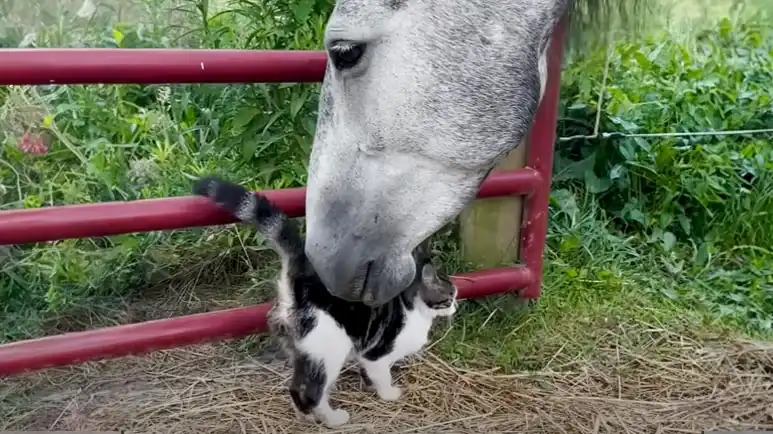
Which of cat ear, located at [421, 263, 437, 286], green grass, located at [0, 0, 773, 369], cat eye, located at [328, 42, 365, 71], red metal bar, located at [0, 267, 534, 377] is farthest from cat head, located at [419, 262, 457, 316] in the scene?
cat eye, located at [328, 42, 365, 71]

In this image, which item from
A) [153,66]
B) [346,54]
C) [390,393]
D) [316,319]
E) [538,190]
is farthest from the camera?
[538,190]

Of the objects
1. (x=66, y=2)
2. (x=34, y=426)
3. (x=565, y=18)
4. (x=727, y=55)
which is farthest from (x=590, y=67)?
(x=66, y=2)

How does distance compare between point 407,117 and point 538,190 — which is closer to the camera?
point 407,117

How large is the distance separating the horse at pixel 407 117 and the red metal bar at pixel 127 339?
632mm

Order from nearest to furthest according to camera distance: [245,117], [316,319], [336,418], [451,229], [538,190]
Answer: [316,319], [336,418], [245,117], [538,190], [451,229]

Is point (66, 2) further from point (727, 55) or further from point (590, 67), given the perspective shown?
point (727, 55)

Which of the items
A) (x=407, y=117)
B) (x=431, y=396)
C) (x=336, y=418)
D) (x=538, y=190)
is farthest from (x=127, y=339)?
(x=538, y=190)

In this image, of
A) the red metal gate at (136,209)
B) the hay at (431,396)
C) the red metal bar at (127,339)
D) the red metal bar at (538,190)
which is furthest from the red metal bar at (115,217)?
the red metal bar at (538,190)

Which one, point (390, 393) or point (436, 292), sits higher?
point (436, 292)

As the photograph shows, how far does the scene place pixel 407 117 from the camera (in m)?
1.20

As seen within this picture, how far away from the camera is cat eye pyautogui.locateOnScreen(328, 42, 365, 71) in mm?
1169

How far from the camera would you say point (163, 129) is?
2.90 metres

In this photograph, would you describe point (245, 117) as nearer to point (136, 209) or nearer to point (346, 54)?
point (136, 209)

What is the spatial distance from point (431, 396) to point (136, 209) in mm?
900
